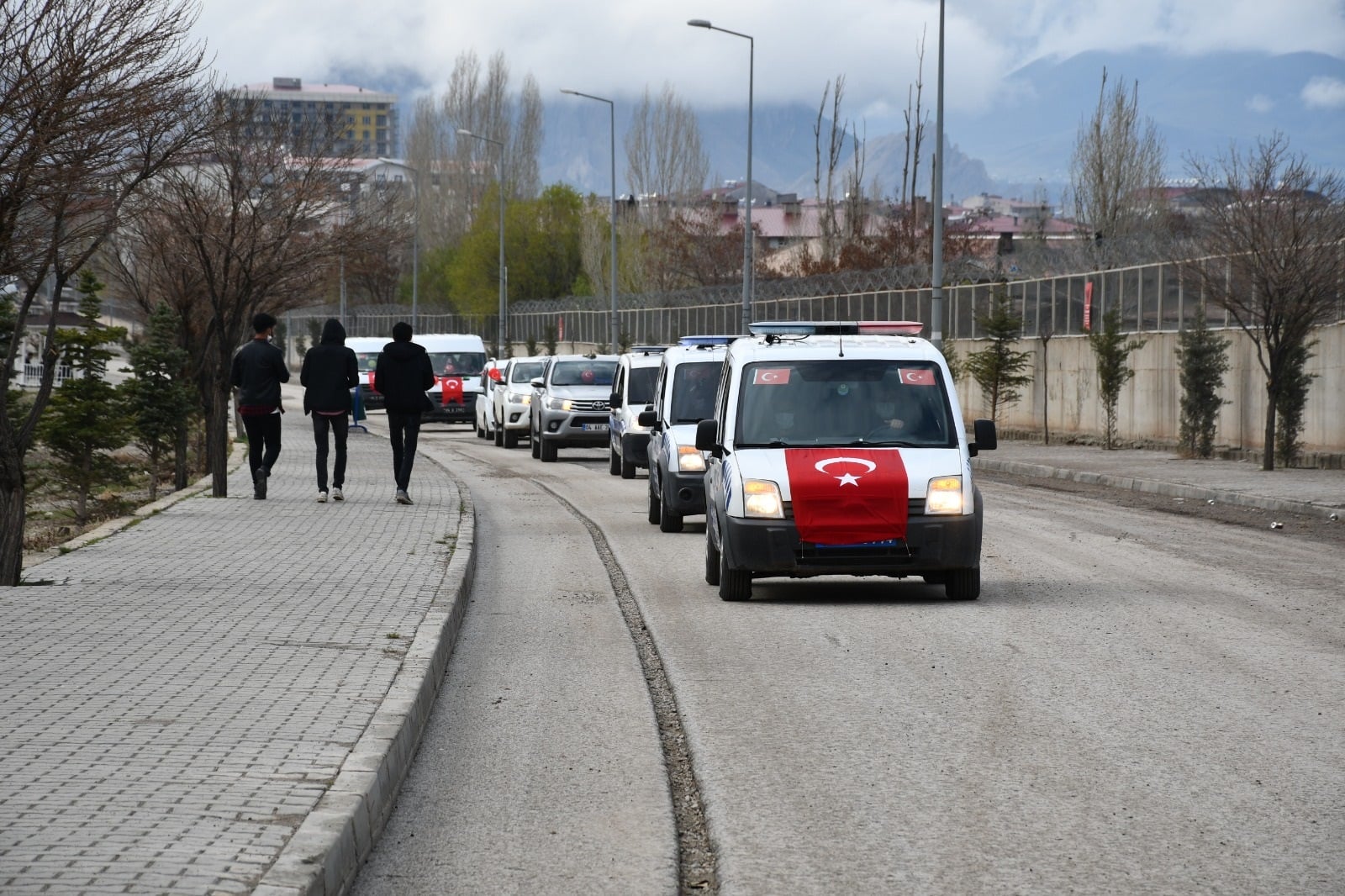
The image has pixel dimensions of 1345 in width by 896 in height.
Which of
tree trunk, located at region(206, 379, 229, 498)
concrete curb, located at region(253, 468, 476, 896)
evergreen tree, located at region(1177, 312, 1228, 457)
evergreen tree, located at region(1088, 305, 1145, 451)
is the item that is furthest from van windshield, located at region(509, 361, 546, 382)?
concrete curb, located at region(253, 468, 476, 896)

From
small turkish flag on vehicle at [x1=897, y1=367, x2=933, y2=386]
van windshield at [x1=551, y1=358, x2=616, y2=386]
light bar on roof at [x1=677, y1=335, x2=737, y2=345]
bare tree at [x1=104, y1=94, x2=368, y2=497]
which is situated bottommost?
small turkish flag on vehicle at [x1=897, y1=367, x2=933, y2=386]

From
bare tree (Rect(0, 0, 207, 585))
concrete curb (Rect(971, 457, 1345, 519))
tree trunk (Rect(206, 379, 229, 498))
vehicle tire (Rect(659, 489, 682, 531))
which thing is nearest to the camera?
bare tree (Rect(0, 0, 207, 585))

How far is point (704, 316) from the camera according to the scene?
68.2 m

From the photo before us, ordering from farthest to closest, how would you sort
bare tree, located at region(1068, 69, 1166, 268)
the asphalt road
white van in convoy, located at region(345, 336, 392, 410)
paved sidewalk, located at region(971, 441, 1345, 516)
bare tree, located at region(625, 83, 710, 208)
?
bare tree, located at region(625, 83, 710, 208)
bare tree, located at region(1068, 69, 1166, 268)
white van in convoy, located at region(345, 336, 392, 410)
paved sidewalk, located at region(971, 441, 1345, 516)
the asphalt road

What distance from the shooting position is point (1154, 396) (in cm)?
3644

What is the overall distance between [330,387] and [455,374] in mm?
27023

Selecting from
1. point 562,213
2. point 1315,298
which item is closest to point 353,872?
point 1315,298

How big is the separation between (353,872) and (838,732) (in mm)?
2660

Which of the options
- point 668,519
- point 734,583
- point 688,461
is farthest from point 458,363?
point 734,583

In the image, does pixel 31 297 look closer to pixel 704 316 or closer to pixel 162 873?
pixel 162 873

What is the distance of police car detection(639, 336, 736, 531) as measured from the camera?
58.1 feet

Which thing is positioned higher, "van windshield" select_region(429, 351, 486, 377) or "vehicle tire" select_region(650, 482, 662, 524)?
"van windshield" select_region(429, 351, 486, 377)

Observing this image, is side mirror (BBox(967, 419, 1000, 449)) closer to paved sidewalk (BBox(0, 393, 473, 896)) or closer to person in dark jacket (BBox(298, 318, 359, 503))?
paved sidewalk (BBox(0, 393, 473, 896))

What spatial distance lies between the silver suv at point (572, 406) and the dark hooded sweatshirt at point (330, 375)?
11793 mm
